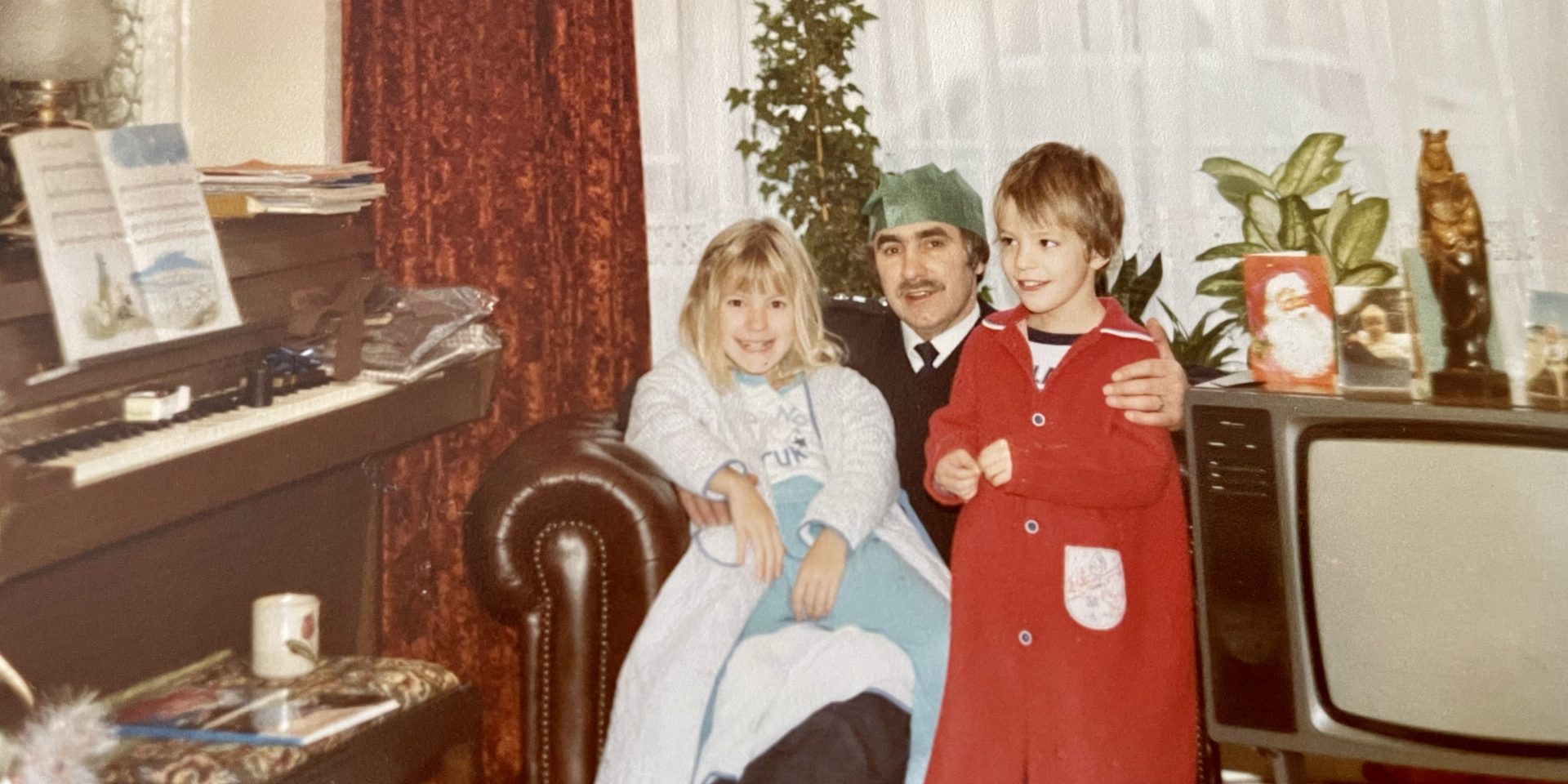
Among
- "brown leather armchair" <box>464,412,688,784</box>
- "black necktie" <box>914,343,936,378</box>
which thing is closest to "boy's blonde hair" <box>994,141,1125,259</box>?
"black necktie" <box>914,343,936,378</box>

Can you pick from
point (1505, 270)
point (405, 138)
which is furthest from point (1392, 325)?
point (405, 138)

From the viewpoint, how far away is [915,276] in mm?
1977

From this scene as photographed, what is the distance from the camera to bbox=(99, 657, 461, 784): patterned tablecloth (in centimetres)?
152

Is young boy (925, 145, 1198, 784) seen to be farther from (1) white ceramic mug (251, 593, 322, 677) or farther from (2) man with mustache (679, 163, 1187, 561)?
(1) white ceramic mug (251, 593, 322, 677)

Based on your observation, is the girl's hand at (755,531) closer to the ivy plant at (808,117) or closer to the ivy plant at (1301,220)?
the ivy plant at (808,117)

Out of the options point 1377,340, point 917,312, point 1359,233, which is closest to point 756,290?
point 917,312

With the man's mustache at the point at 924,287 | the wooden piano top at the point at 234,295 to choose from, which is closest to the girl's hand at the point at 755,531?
the man's mustache at the point at 924,287

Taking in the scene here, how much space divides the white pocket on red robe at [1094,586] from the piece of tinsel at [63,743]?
123cm

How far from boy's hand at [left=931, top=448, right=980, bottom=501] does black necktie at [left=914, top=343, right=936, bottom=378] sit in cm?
18

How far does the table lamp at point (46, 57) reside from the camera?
1.70 meters

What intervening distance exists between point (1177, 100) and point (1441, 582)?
125cm

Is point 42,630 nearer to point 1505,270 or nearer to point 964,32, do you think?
point 964,32

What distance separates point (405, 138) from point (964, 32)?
3.57 ft

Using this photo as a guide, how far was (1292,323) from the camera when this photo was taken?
5.70 ft
